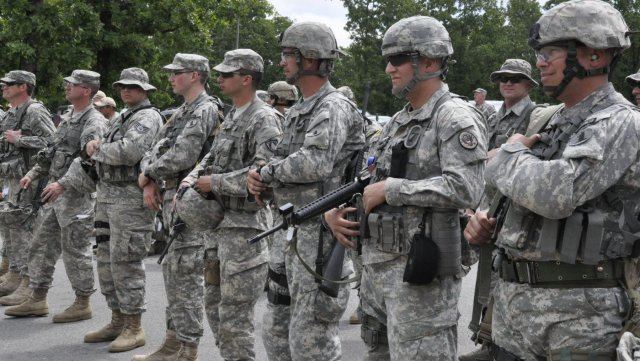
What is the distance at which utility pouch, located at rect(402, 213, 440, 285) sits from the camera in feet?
11.2

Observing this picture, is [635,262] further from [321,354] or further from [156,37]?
[156,37]

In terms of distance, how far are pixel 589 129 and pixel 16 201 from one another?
281 inches

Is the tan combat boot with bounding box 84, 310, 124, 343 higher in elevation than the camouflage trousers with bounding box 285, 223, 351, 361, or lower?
lower

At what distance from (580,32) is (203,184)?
2880 mm

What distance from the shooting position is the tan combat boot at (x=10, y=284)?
8516 mm

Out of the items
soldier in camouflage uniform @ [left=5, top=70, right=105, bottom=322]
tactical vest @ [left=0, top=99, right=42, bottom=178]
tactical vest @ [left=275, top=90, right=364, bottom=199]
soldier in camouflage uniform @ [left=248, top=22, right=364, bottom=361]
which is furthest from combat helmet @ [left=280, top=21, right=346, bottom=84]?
tactical vest @ [left=0, top=99, right=42, bottom=178]

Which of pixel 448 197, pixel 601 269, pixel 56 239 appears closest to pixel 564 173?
pixel 601 269

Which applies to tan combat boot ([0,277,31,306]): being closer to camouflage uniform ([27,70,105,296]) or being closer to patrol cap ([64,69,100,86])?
camouflage uniform ([27,70,105,296])

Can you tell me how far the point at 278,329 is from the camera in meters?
4.65

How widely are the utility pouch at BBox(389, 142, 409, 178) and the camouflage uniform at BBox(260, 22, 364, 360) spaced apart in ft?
2.53

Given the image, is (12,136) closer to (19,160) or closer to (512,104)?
(19,160)

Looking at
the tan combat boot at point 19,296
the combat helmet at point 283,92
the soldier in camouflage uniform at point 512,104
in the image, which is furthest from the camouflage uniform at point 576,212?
the tan combat boot at point 19,296

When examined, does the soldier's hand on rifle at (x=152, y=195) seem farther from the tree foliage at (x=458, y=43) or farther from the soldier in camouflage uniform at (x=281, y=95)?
the tree foliage at (x=458, y=43)

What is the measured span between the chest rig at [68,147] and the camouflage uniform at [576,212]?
5534mm
